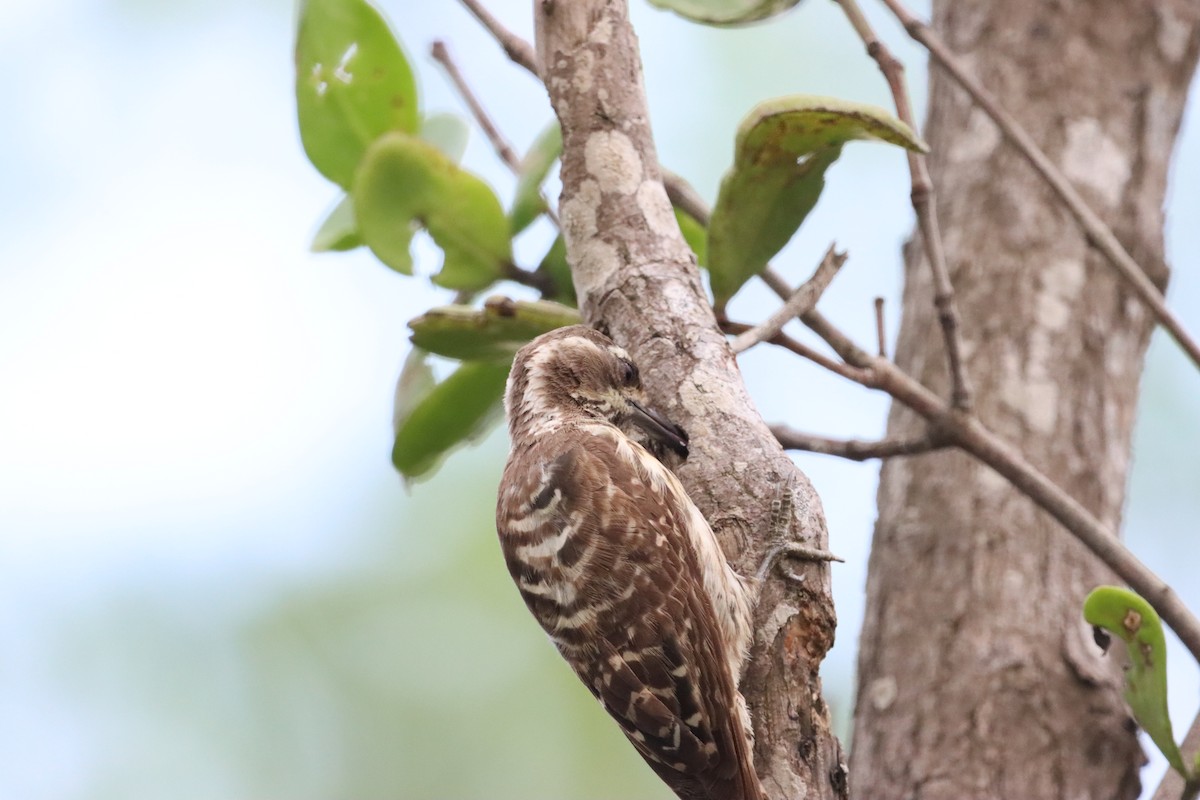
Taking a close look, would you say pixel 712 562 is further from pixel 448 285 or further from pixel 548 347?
pixel 448 285

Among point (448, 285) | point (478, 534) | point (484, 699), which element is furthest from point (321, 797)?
point (448, 285)

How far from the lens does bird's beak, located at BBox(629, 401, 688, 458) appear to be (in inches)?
97.5

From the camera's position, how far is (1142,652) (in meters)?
2.49

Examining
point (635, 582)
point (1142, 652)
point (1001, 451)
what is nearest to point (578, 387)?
point (635, 582)

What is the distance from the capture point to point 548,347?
2.88 meters

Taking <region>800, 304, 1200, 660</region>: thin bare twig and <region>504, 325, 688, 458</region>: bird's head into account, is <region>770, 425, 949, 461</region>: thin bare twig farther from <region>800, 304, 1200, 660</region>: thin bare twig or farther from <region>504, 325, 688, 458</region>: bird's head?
<region>504, 325, 688, 458</region>: bird's head

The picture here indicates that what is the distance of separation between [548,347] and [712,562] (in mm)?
666

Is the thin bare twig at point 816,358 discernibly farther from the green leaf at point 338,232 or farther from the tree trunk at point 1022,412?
the green leaf at point 338,232

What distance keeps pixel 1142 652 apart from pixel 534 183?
167 centimetres

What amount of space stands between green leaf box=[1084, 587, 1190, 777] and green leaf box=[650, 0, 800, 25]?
1.60m

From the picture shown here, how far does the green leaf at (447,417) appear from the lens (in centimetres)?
306

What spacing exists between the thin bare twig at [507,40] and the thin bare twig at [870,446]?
1035mm

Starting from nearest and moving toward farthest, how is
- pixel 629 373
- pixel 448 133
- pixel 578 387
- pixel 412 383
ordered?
pixel 629 373, pixel 578 387, pixel 412 383, pixel 448 133

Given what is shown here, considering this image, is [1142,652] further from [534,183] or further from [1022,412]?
[534,183]
